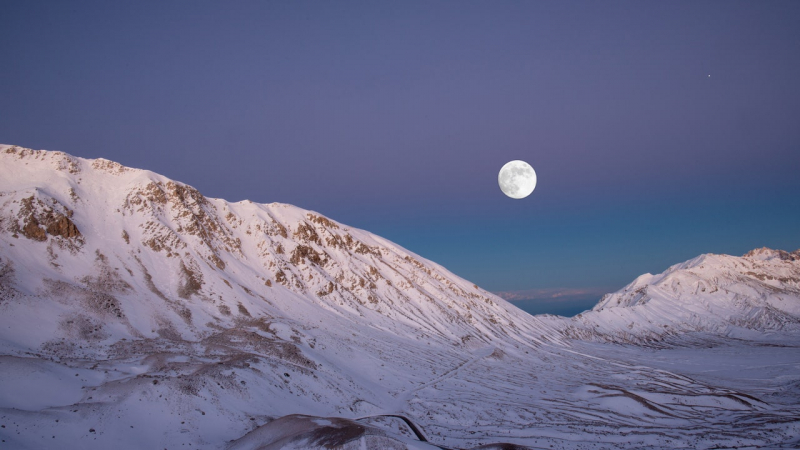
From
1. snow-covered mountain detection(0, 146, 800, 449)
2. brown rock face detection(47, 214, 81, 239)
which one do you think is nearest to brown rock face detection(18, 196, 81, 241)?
brown rock face detection(47, 214, 81, 239)

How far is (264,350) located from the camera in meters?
66.6

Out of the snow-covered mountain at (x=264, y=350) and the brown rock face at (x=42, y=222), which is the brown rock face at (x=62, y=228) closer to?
the brown rock face at (x=42, y=222)

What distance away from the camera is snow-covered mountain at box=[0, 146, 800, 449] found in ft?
117

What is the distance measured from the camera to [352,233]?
162m

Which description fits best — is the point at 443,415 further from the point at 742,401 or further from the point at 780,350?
the point at 780,350

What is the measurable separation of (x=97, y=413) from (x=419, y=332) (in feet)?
286

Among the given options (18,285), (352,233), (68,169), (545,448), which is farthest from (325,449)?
(352,233)

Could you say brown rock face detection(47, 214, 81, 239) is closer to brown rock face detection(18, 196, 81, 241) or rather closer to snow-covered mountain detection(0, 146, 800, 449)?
brown rock face detection(18, 196, 81, 241)

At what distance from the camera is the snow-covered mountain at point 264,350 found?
35.8 m

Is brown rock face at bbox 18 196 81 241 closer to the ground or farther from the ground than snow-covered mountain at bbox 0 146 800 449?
farther from the ground

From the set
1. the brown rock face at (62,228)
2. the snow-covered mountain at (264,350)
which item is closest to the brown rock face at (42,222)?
the brown rock face at (62,228)

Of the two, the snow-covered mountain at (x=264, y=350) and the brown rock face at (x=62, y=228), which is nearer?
the snow-covered mountain at (x=264, y=350)

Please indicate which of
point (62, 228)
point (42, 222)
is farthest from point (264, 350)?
point (42, 222)

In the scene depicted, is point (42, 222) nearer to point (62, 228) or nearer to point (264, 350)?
point (62, 228)
